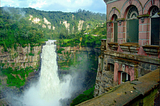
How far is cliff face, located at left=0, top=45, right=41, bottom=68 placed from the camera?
35.6 m

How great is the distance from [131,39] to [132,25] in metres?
0.55

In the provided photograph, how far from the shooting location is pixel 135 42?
17.5ft

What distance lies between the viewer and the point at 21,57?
37.7 metres

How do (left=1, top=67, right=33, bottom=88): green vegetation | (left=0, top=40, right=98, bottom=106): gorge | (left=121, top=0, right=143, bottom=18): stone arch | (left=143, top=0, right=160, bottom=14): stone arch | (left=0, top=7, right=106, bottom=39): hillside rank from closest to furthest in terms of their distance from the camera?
(left=143, top=0, right=160, bottom=14): stone arch
(left=121, top=0, right=143, bottom=18): stone arch
(left=0, top=40, right=98, bottom=106): gorge
(left=1, top=67, right=33, bottom=88): green vegetation
(left=0, top=7, right=106, bottom=39): hillside

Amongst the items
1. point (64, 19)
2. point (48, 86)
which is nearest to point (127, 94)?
point (48, 86)

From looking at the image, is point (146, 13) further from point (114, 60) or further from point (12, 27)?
point (12, 27)

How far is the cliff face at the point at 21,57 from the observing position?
35.6 meters

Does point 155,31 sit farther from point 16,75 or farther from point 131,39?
point 16,75

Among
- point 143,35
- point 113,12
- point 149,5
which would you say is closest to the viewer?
point 149,5

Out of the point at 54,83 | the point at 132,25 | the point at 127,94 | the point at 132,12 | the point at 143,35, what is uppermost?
the point at 132,12

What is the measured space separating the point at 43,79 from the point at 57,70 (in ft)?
17.5

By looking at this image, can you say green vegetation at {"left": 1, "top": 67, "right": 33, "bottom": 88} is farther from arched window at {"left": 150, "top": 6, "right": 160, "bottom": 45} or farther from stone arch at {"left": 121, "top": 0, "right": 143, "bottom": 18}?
arched window at {"left": 150, "top": 6, "right": 160, "bottom": 45}

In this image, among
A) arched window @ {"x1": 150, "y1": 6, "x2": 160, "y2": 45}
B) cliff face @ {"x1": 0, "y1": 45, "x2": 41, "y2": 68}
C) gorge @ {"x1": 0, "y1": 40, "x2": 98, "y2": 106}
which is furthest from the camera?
cliff face @ {"x1": 0, "y1": 45, "x2": 41, "y2": 68}

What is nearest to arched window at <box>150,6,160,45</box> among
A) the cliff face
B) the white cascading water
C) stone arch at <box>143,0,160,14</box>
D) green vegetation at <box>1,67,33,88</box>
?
stone arch at <box>143,0,160,14</box>
